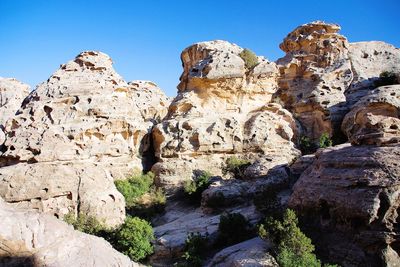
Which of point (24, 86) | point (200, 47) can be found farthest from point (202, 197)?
point (24, 86)

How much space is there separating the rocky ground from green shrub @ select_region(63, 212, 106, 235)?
36 centimetres

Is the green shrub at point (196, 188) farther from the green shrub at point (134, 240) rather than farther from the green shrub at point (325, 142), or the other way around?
the green shrub at point (325, 142)

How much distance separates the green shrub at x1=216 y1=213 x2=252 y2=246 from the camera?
1337cm

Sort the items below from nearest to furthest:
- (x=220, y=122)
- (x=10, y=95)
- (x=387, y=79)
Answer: (x=220, y=122)
(x=387, y=79)
(x=10, y=95)

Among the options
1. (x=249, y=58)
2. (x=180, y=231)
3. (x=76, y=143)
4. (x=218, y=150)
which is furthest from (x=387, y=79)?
(x=76, y=143)

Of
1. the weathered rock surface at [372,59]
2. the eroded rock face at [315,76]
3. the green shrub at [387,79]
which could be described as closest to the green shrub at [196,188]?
the eroded rock face at [315,76]

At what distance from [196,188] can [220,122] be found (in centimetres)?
546

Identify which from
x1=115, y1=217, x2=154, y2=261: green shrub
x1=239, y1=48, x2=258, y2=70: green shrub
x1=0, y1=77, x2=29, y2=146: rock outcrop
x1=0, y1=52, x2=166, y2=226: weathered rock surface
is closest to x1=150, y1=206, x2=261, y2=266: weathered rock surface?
x1=115, y1=217, x2=154, y2=261: green shrub

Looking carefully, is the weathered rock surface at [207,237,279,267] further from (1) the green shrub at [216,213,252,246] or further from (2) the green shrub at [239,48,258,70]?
(2) the green shrub at [239,48,258,70]

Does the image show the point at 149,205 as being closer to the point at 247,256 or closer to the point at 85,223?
the point at 85,223

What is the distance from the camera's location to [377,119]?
1262cm

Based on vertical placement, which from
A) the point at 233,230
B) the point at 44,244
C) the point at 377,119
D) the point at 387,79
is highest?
the point at 387,79

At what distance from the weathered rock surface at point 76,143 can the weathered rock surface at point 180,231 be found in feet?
8.00

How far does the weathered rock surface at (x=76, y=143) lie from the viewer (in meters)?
15.1
